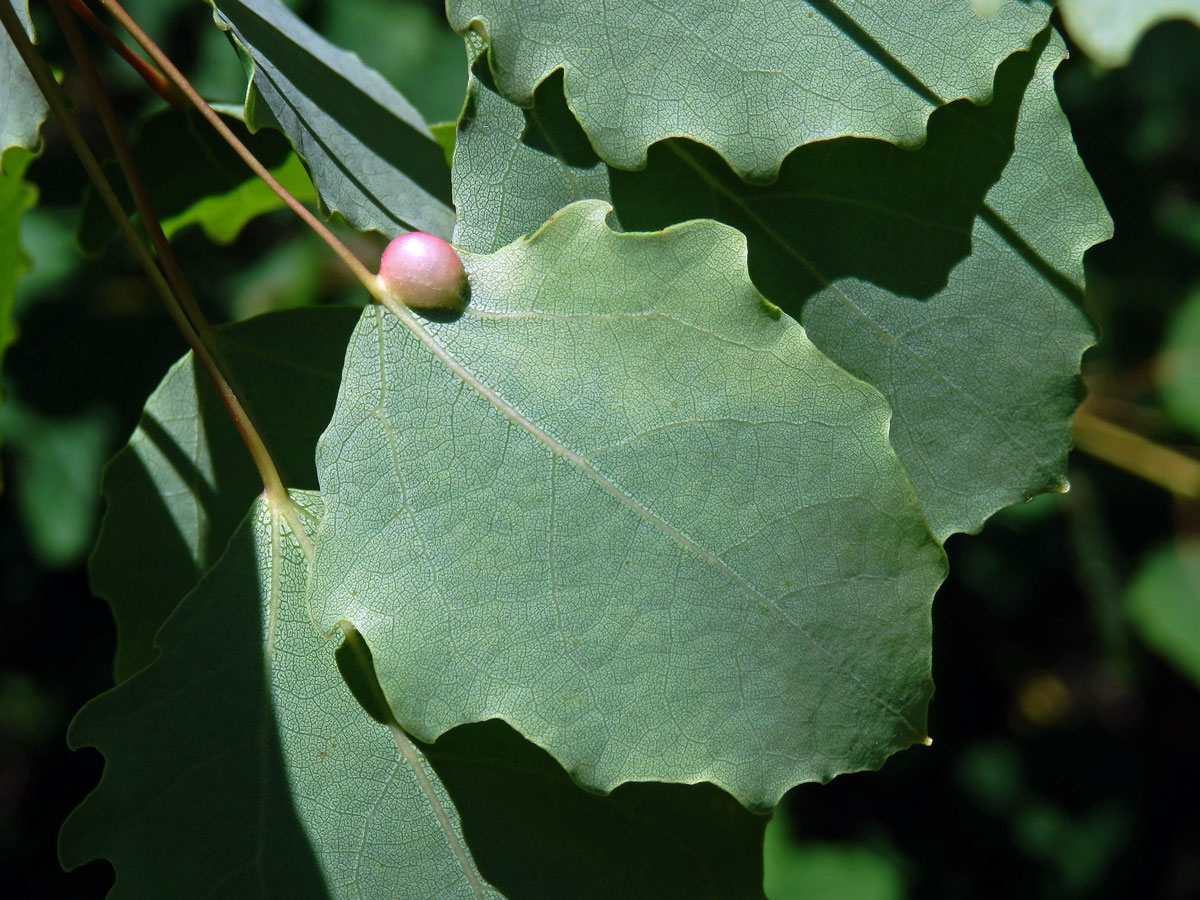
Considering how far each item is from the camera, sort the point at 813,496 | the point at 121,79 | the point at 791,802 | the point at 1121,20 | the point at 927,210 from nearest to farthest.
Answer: the point at 1121,20 → the point at 813,496 → the point at 927,210 → the point at 121,79 → the point at 791,802


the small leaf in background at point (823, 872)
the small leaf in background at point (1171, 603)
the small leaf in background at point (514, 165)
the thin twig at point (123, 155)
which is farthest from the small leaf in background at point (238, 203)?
the small leaf in background at point (1171, 603)

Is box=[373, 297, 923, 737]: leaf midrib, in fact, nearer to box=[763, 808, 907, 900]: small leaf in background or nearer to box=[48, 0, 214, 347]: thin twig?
box=[48, 0, 214, 347]: thin twig

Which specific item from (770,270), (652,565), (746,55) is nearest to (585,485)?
(652,565)

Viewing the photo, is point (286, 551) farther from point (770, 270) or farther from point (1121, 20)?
point (1121, 20)

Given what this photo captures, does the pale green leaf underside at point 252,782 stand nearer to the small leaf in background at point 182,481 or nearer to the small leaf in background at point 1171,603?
the small leaf in background at point 182,481

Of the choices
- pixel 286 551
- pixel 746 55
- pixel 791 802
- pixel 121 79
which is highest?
pixel 746 55

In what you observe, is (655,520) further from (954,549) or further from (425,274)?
(954,549)

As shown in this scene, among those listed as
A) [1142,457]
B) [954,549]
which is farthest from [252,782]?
[954,549]

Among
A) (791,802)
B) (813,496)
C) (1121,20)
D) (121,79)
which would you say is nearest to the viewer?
(1121,20)
